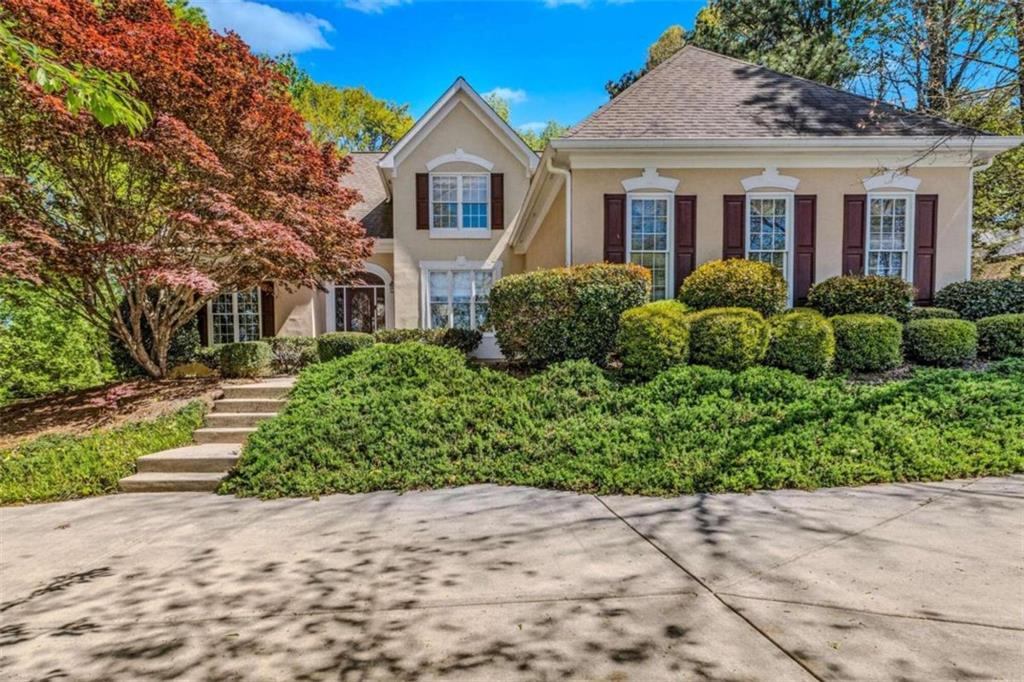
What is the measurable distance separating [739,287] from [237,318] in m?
12.9

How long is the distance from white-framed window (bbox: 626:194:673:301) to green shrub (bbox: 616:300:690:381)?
2161 mm

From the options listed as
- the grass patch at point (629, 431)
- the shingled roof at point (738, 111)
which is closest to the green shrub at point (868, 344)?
the grass patch at point (629, 431)

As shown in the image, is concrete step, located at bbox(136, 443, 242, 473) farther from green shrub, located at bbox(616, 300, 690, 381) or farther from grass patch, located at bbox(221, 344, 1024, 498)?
green shrub, located at bbox(616, 300, 690, 381)

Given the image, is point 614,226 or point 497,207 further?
point 497,207

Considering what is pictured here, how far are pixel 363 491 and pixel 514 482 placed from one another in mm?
1551

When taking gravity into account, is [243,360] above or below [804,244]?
below

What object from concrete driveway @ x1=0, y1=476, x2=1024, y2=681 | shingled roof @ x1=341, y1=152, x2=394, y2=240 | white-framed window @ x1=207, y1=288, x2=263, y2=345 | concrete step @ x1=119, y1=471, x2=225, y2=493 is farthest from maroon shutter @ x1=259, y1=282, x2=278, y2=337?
concrete driveway @ x1=0, y1=476, x2=1024, y2=681

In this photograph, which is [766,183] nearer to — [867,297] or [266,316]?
[867,297]

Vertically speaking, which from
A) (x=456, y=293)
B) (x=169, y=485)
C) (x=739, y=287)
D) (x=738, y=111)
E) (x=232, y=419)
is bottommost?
(x=169, y=485)

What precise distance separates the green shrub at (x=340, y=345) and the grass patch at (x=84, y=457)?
13.2 feet

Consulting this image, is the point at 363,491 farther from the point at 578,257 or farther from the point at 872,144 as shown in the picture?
the point at 872,144

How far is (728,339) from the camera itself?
744 cm

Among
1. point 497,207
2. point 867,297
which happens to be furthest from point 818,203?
point 497,207

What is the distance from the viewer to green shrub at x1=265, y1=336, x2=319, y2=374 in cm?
1226
